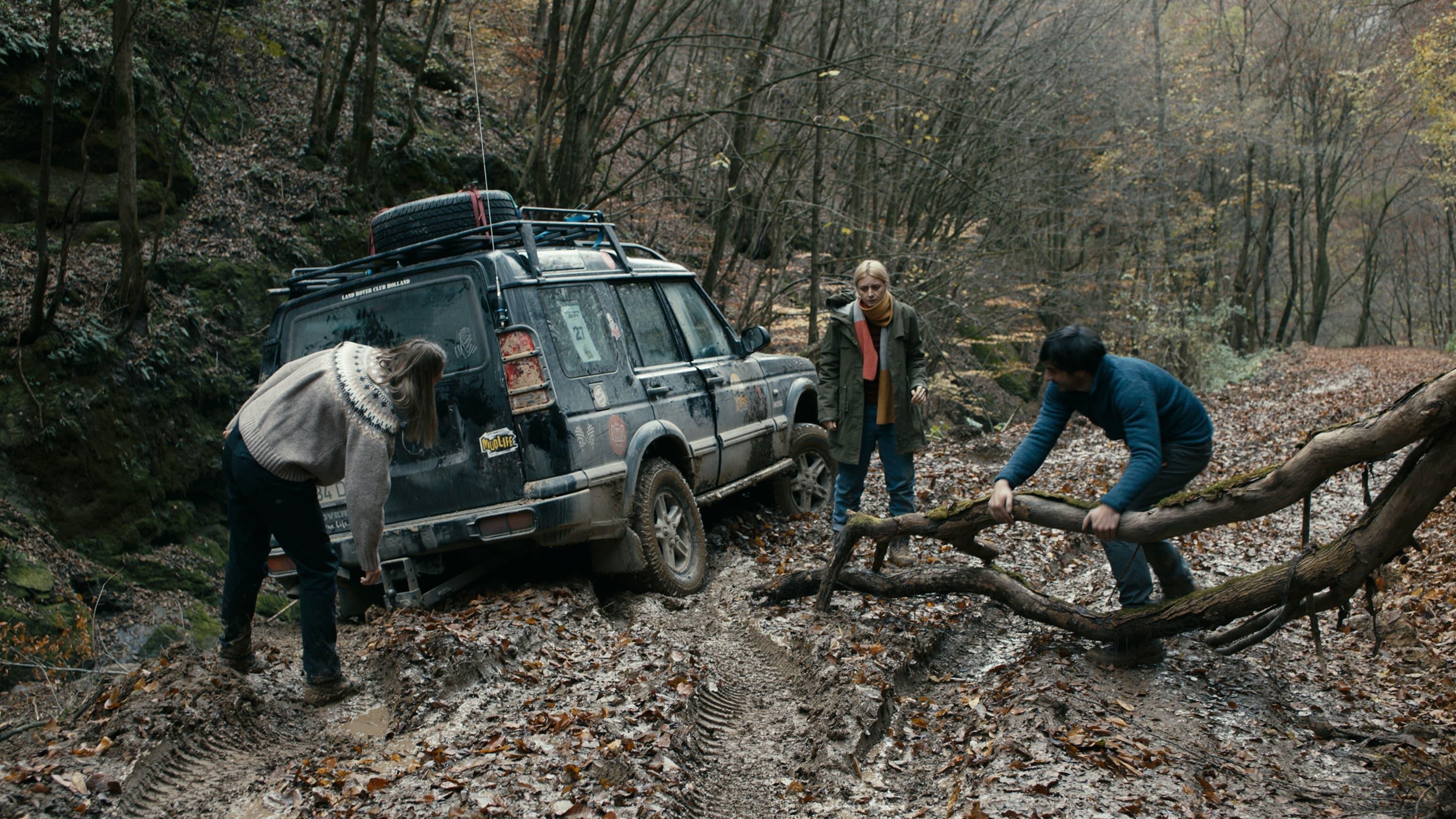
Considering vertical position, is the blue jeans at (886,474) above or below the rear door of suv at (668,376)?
below

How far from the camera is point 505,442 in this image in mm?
5027

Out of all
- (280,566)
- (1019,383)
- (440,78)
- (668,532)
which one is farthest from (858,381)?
(1019,383)

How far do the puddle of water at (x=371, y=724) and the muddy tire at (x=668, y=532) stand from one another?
1.75 meters

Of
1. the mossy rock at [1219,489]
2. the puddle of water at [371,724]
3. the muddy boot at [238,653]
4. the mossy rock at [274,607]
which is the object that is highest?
the mossy rock at [1219,489]

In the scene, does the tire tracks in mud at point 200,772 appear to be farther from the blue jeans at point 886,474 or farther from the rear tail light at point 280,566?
the blue jeans at point 886,474

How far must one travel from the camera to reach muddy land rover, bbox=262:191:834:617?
505 cm

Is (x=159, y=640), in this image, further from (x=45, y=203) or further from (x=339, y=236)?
(x=339, y=236)

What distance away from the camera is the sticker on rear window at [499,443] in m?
5.02

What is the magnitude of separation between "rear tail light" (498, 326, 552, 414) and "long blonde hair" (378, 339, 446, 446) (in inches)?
30.0

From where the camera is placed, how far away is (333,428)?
4.17 m

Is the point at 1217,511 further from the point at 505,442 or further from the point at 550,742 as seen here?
the point at 505,442

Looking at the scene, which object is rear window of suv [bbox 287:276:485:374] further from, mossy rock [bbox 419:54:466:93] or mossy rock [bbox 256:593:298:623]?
mossy rock [bbox 419:54:466:93]

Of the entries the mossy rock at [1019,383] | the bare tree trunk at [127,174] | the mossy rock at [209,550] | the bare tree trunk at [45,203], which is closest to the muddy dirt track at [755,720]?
the mossy rock at [209,550]

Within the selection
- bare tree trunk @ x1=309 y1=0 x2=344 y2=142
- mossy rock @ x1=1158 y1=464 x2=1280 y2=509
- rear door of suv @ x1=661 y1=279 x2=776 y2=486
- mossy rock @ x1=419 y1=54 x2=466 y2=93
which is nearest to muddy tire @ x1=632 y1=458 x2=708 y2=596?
rear door of suv @ x1=661 y1=279 x2=776 y2=486
